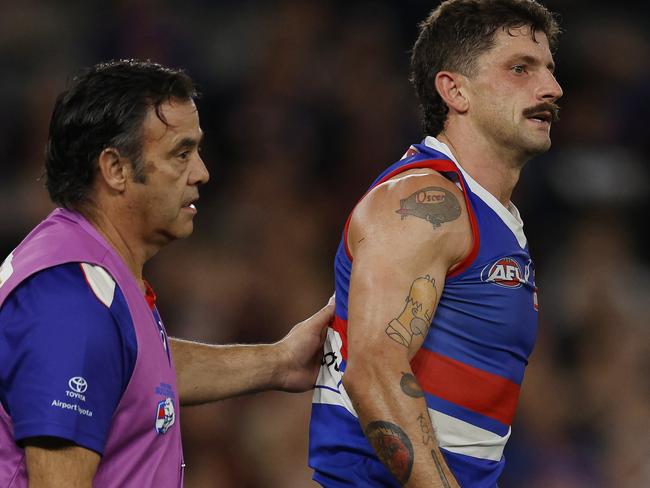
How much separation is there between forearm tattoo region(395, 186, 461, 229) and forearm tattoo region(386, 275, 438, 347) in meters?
0.18

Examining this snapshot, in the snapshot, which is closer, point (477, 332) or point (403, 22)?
point (477, 332)

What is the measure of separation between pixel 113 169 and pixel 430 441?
121 cm

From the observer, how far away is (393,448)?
329cm

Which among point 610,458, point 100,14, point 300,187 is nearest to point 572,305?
point 610,458

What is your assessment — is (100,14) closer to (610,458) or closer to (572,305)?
(572,305)

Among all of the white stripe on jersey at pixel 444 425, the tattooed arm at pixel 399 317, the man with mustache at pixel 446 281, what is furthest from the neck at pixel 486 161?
the white stripe on jersey at pixel 444 425

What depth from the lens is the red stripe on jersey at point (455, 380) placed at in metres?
3.55

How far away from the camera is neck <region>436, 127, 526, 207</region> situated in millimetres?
3881

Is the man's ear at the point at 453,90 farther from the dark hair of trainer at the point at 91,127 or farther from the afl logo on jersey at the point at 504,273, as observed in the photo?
the dark hair of trainer at the point at 91,127

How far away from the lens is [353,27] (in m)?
9.64

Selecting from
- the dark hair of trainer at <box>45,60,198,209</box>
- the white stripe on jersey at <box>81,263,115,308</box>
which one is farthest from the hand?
the white stripe on jersey at <box>81,263,115,308</box>

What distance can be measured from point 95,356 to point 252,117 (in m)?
5.94

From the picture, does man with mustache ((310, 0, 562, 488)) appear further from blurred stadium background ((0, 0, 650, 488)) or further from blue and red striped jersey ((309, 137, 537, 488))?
blurred stadium background ((0, 0, 650, 488))

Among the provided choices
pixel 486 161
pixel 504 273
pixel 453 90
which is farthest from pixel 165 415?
pixel 453 90
